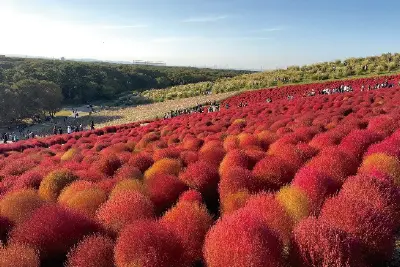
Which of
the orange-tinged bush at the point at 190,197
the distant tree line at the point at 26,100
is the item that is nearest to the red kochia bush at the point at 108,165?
the orange-tinged bush at the point at 190,197

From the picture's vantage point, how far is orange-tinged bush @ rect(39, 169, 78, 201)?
836cm

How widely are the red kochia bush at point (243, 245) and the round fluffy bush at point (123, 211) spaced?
180 cm

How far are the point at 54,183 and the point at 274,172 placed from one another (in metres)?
5.48

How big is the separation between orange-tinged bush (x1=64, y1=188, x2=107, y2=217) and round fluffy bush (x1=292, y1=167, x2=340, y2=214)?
12.8 ft

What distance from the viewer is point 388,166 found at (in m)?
7.29

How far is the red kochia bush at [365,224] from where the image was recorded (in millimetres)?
4711

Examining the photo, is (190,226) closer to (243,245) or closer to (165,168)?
(243,245)

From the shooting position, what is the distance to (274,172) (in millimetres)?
7809

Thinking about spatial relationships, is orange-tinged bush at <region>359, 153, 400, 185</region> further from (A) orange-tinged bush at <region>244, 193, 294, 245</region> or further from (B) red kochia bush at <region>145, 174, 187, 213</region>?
(B) red kochia bush at <region>145, 174, 187, 213</region>

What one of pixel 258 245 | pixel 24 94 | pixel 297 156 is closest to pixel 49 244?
pixel 258 245

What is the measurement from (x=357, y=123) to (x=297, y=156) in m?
5.37

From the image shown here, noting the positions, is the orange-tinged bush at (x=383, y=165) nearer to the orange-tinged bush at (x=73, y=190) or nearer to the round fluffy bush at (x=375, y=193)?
the round fluffy bush at (x=375, y=193)

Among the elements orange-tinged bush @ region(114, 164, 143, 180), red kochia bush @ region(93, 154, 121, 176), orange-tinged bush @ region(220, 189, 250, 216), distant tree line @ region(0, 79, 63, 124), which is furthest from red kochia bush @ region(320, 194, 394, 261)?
distant tree line @ region(0, 79, 63, 124)

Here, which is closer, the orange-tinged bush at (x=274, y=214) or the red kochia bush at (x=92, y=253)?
the red kochia bush at (x=92, y=253)
